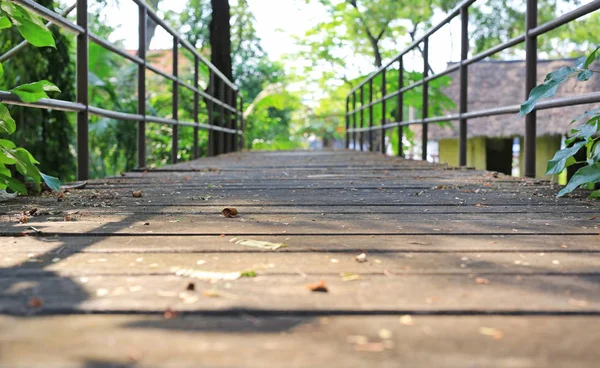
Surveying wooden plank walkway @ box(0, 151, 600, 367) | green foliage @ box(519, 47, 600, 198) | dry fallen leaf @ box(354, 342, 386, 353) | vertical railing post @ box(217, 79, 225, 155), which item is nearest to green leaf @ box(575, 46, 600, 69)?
green foliage @ box(519, 47, 600, 198)

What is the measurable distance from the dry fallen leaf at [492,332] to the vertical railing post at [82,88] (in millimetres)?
2572

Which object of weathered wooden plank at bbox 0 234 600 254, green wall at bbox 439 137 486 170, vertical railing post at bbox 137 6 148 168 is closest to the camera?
weathered wooden plank at bbox 0 234 600 254

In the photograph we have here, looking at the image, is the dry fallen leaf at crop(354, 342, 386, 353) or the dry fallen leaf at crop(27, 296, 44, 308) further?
the dry fallen leaf at crop(27, 296, 44, 308)

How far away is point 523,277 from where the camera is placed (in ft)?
3.53

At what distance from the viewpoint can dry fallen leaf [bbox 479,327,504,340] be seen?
0.78 m

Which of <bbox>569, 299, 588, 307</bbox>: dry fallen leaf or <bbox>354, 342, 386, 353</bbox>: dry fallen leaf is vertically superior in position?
<bbox>569, 299, 588, 307</bbox>: dry fallen leaf

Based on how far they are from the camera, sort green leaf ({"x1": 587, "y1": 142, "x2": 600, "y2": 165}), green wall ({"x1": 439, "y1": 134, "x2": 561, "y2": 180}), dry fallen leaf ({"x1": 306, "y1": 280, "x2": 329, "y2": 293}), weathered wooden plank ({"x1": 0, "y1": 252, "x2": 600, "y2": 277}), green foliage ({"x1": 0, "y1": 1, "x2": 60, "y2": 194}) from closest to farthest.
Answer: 1. dry fallen leaf ({"x1": 306, "y1": 280, "x2": 329, "y2": 293})
2. weathered wooden plank ({"x1": 0, "y1": 252, "x2": 600, "y2": 277})
3. green foliage ({"x1": 0, "y1": 1, "x2": 60, "y2": 194})
4. green leaf ({"x1": 587, "y1": 142, "x2": 600, "y2": 165})
5. green wall ({"x1": 439, "y1": 134, "x2": 561, "y2": 180})

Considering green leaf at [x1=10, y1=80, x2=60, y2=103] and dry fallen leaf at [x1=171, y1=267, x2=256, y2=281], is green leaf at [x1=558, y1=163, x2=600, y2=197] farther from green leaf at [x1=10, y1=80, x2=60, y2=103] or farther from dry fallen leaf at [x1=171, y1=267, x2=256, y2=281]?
green leaf at [x1=10, y1=80, x2=60, y2=103]

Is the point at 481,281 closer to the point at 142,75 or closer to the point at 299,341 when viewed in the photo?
the point at 299,341

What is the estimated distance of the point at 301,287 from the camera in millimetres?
1000

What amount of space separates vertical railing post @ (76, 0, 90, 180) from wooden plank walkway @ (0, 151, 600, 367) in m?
1.08

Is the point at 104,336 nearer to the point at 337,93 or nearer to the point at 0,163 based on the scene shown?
the point at 0,163

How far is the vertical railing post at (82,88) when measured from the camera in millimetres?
2967

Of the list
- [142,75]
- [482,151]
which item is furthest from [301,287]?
[482,151]
